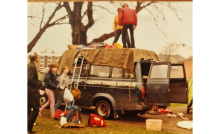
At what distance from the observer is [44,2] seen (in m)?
4.37

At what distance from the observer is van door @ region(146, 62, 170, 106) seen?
156 inches

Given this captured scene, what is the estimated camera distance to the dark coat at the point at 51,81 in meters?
4.34

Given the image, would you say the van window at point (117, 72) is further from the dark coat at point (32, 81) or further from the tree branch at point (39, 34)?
the tree branch at point (39, 34)

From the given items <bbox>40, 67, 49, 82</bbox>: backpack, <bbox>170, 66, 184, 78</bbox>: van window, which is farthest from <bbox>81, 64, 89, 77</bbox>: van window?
<bbox>170, 66, 184, 78</bbox>: van window

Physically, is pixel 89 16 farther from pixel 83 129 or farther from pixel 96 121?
pixel 83 129

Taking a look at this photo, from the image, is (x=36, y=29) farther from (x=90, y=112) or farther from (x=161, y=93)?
(x=161, y=93)

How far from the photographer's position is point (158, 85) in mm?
3992

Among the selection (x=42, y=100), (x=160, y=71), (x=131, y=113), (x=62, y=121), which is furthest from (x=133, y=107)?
(x=42, y=100)

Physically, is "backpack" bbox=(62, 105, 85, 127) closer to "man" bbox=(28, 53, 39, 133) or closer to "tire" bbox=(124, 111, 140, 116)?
"man" bbox=(28, 53, 39, 133)

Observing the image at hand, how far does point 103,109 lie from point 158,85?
1.13 meters

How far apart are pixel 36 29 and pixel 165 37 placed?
2467mm

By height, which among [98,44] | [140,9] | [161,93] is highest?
[140,9]

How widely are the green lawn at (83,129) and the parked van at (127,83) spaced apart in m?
0.25

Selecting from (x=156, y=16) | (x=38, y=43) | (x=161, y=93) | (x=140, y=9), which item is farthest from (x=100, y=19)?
(x=161, y=93)
